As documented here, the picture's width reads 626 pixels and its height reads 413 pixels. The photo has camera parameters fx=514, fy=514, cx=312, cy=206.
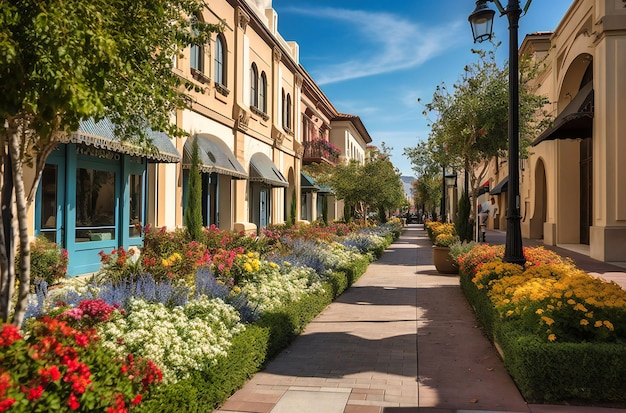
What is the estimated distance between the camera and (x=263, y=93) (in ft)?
79.6

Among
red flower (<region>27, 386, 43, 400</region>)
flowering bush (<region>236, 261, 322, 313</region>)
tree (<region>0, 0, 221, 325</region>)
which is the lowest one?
flowering bush (<region>236, 261, 322, 313</region>)

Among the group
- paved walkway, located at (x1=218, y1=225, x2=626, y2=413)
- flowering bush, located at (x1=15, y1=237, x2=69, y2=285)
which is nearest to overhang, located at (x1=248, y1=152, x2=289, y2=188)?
flowering bush, located at (x1=15, y1=237, x2=69, y2=285)

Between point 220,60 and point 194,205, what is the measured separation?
7070 millimetres

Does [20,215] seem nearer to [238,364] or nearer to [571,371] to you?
[238,364]

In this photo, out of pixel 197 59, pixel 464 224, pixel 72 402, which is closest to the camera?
pixel 72 402

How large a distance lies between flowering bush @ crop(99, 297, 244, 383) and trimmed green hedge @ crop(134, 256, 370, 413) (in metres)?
0.12

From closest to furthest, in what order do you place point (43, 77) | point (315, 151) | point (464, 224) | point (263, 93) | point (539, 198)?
1. point (43, 77)
2. point (464, 224)
3. point (263, 93)
4. point (539, 198)
5. point (315, 151)

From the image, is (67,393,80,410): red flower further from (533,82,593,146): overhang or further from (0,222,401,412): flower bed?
(533,82,593,146): overhang

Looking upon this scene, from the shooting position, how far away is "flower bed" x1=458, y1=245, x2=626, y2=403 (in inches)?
170

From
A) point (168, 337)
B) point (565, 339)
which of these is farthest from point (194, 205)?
point (565, 339)

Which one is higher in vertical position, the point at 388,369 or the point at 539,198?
the point at 539,198

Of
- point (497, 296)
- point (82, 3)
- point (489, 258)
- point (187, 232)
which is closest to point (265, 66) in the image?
point (187, 232)

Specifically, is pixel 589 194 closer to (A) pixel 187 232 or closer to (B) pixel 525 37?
(B) pixel 525 37

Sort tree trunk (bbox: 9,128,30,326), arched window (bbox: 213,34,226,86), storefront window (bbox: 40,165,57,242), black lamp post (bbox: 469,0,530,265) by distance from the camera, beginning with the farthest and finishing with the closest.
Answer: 1. arched window (bbox: 213,34,226,86)
2. storefront window (bbox: 40,165,57,242)
3. black lamp post (bbox: 469,0,530,265)
4. tree trunk (bbox: 9,128,30,326)
